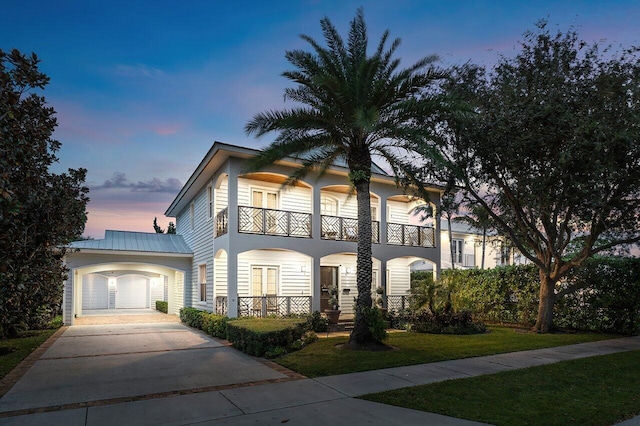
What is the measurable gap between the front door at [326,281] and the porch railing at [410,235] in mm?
2933

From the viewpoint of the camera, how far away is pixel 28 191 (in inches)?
314

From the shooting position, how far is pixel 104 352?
1148 centimetres

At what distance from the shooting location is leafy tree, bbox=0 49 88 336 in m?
5.65

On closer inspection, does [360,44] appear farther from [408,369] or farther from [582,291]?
[582,291]

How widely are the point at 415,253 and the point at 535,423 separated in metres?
14.0

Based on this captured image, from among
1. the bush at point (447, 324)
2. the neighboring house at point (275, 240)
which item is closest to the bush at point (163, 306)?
the neighboring house at point (275, 240)

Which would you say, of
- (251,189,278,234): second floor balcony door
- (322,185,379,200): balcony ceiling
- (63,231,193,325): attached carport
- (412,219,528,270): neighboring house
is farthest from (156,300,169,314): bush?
(412,219,528,270): neighboring house

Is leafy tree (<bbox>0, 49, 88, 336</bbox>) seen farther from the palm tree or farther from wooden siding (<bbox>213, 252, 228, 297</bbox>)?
wooden siding (<bbox>213, 252, 228, 297</bbox>)

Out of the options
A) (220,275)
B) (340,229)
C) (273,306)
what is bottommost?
(273,306)

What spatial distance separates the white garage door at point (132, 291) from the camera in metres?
31.3

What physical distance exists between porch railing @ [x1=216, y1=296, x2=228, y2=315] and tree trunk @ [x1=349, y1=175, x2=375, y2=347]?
6271 millimetres

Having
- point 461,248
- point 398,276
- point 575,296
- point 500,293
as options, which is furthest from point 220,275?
point 461,248

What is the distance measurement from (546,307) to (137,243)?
17958mm

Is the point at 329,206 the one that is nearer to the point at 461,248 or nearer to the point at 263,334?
the point at 263,334
